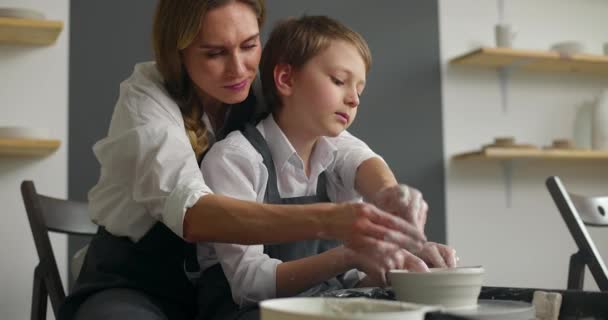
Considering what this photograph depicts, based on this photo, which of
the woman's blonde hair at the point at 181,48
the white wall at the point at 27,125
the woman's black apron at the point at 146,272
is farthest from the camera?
the white wall at the point at 27,125

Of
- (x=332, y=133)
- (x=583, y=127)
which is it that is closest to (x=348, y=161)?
(x=332, y=133)

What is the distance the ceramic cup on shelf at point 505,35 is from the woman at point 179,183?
6.83 ft

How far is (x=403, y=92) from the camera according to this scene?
349 centimetres

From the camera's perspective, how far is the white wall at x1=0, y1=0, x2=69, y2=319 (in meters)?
2.81

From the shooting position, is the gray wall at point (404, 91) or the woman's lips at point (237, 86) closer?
the woman's lips at point (237, 86)

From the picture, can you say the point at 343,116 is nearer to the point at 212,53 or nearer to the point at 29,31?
the point at 212,53

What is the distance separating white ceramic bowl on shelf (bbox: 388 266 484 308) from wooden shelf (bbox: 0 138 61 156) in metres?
1.98

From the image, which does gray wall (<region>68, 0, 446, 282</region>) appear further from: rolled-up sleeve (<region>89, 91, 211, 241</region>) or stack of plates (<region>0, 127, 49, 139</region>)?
rolled-up sleeve (<region>89, 91, 211, 241</region>)

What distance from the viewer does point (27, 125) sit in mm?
2895

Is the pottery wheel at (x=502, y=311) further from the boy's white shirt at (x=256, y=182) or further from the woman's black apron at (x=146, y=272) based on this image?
the woman's black apron at (x=146, y=272)

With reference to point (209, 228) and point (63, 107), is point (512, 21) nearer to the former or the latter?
point (63, 107)

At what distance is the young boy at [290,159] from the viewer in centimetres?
125

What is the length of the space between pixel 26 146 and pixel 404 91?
5.45ft

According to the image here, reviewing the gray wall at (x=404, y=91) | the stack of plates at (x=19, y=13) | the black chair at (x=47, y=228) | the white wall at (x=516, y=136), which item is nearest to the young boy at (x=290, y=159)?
the black chair at (x=47, y=228)
